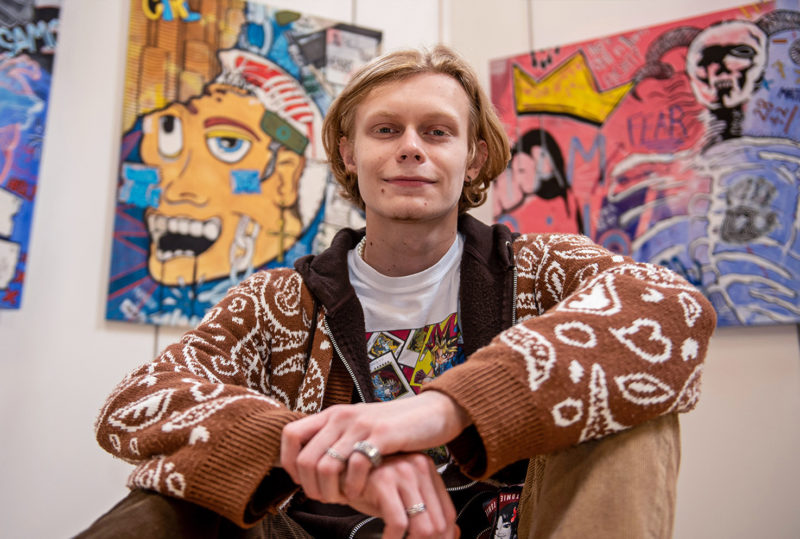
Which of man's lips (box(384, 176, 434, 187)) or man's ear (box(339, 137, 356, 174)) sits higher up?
man's ear (box(339, 137, 356, 174))

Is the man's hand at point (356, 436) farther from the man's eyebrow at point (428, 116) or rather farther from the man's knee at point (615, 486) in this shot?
the man's eyebrow at point (428, 116)

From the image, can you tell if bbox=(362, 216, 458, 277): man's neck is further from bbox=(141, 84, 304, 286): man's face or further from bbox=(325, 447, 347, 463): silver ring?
bbox=(141, 84, 304, 286): man's face

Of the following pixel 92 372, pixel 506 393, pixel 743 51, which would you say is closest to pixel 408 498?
pixel 506 393

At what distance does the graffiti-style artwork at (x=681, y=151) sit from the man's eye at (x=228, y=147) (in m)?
0.92

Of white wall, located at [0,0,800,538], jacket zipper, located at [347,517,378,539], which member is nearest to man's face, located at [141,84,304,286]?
white wall, located at [0,0,800,538]

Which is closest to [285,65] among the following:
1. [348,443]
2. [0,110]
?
[0,110]

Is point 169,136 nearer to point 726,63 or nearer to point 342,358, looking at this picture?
point 342,358

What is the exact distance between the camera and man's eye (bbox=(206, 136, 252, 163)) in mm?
2057

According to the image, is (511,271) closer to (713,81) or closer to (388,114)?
(388,114)

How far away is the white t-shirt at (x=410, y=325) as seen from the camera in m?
1.22

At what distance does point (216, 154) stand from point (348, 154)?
2.23 feet

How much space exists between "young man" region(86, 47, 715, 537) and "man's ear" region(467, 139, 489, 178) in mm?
102

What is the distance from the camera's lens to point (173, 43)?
2057mm

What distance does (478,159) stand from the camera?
158 centimetres
